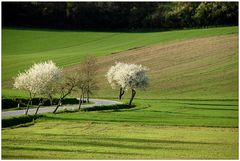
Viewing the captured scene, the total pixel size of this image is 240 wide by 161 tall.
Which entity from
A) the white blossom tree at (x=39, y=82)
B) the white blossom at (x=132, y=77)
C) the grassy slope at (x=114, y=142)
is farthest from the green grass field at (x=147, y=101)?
the white blossom tree at (x=39, y=82)

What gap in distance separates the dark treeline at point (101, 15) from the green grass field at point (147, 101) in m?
7.89

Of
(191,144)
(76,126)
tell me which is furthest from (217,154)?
(76,126)

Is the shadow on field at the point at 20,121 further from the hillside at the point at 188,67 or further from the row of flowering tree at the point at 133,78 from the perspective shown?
the hillside at the point at 188,67

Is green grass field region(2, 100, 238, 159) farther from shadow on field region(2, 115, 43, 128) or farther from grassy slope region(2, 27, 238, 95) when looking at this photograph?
grassy slope region(2, 27, 238, 95)

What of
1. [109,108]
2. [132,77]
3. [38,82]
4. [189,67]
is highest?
[189,67]

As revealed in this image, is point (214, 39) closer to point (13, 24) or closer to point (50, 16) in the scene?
point (50, 16)

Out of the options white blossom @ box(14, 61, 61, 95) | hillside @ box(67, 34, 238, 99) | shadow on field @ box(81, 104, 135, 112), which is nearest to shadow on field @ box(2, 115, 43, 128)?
white blossom @ box(14, 61, 61, 95)

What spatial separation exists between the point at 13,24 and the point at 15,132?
378 feet

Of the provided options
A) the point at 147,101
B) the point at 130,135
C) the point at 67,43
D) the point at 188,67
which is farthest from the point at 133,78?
the point at 67,43

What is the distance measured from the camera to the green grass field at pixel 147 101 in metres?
35.7

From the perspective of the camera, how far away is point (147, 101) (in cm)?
7738

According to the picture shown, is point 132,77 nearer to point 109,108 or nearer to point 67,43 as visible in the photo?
point 109,108

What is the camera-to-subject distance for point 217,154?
3378cm

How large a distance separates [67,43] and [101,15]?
17723 millimetres
